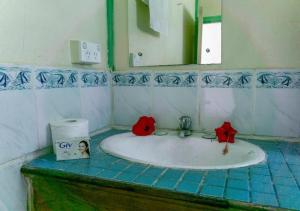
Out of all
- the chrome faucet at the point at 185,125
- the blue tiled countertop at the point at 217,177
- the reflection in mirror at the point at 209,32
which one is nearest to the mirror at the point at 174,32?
the reflection in mirror at the point at 209,32

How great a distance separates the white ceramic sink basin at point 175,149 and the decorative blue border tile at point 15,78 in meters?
→ 0.33

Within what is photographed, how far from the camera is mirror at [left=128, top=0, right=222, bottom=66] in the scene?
103 cm

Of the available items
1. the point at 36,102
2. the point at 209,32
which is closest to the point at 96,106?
the point at 36,102

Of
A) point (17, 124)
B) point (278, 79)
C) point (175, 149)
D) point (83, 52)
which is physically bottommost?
point (175, 149)

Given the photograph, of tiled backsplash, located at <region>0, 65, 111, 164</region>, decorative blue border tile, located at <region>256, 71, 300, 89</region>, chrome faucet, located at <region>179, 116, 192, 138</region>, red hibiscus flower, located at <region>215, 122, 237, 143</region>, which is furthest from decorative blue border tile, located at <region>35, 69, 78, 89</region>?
decorative blue border tile, located at <region>256, 71, 300, 89</region>

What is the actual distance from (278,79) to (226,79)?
0.19m

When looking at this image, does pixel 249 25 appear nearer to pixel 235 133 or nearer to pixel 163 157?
pixel 235 133

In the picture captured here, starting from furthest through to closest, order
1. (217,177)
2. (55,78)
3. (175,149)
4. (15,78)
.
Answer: (175,149) → (55,78) → (15,78) → (217,177)

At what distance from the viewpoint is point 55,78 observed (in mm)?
879

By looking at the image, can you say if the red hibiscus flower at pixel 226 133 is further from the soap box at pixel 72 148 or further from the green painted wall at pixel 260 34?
the soap box at pixel 72 148

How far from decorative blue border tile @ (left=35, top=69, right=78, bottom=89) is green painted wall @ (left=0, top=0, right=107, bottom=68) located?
0.09 feet

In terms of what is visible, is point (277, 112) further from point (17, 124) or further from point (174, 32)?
point (17, 124)

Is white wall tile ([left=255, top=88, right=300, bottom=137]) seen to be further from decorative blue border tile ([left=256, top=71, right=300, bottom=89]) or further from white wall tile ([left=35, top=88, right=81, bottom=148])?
white wall tile ([left=35, top=88, right=81, bottom=148])

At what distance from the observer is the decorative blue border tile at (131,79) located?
115 centimetres
